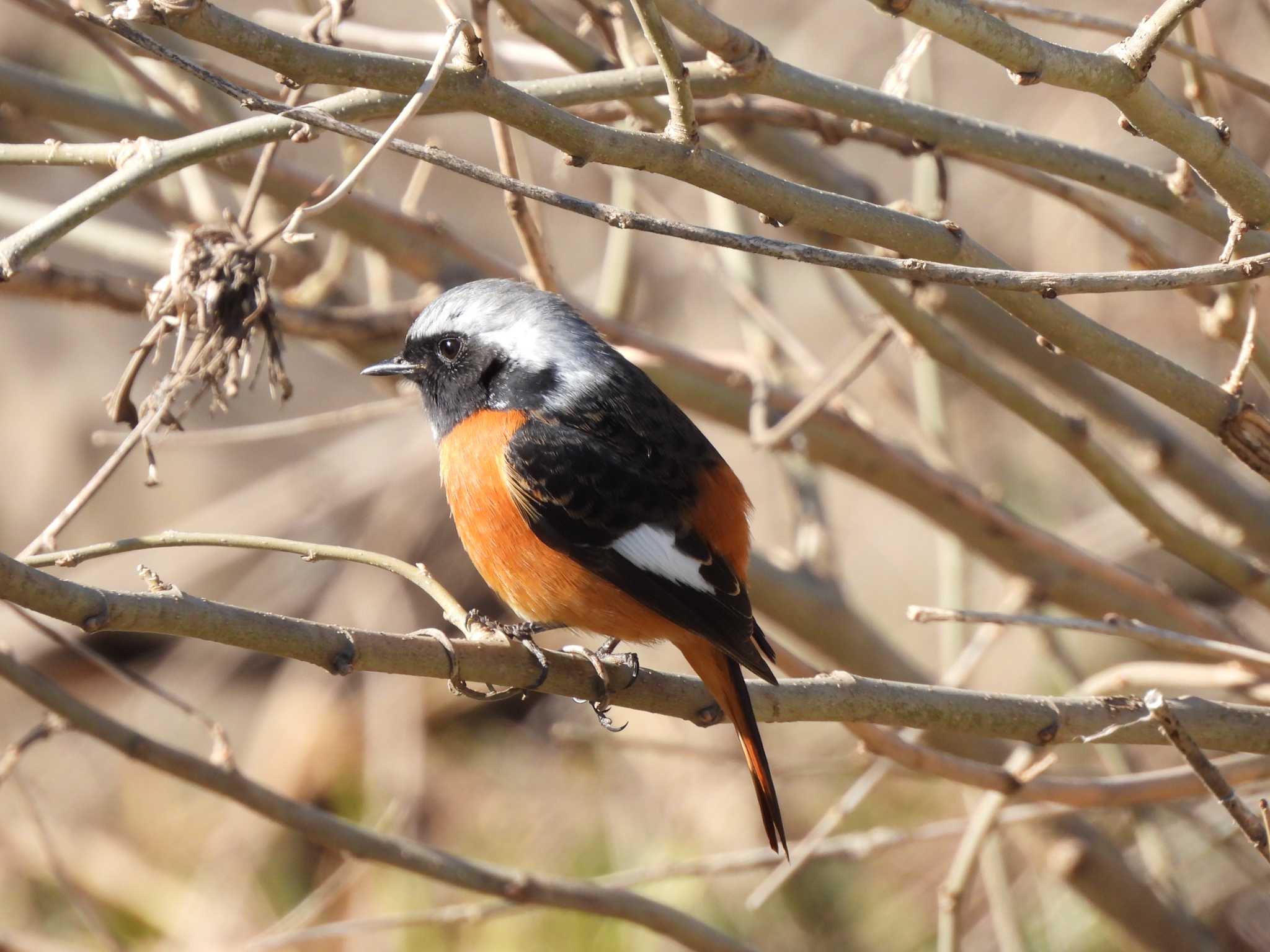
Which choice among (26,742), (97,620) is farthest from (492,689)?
(26,742)

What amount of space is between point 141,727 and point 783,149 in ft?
16.2

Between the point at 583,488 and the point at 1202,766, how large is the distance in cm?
168

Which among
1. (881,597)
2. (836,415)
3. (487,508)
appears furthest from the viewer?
(881,597)

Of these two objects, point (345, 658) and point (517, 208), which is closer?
point (345, 658)

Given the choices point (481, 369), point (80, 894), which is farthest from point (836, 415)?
point (80, 894)

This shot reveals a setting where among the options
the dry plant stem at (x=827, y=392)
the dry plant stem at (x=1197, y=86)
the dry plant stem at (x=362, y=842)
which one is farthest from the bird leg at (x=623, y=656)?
the dry plant stem at (x=1197, y=86)

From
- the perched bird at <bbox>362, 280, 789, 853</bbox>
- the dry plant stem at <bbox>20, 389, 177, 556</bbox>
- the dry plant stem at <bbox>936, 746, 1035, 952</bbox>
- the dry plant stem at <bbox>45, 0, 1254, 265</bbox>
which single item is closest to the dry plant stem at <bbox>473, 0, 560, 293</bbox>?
the dry plant stem at <bbox>45, 0, 1254, 265</bbox>

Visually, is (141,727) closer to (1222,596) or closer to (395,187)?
(395,187)

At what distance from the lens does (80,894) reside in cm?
354

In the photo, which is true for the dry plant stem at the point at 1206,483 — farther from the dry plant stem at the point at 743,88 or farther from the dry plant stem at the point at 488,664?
the dry plant stem at the point at 743,88

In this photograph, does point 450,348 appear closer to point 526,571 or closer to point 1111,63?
point 526,571

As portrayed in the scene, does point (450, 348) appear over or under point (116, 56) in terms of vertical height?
under

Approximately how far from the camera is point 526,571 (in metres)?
3.26

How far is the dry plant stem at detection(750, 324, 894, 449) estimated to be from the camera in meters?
3.35
